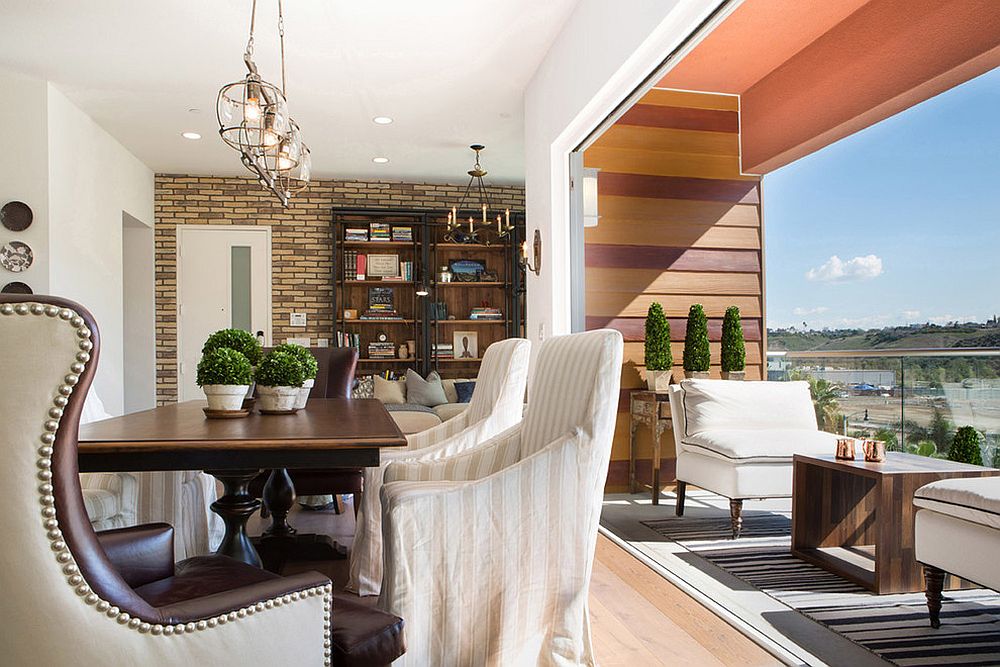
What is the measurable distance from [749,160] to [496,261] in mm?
3647

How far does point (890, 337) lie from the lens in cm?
501

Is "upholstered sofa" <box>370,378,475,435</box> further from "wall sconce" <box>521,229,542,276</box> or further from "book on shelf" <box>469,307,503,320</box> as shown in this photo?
"wall sconce" <box>521,229,542,276</box>

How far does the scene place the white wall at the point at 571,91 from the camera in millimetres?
3117

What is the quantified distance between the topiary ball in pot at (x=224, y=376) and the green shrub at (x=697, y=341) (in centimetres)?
319

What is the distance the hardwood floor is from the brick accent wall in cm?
504

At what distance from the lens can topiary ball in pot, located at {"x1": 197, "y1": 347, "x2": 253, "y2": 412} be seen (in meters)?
2.24

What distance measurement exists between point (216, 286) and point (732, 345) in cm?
552

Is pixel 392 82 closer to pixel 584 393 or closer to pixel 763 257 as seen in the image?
pixel 763 257

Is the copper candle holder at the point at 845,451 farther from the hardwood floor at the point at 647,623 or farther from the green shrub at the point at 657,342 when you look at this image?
the green shrub at the point at 657,342

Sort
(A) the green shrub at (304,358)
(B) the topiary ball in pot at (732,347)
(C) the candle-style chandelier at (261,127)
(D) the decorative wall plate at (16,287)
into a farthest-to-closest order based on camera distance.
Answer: (D) the decorative wall plate at (16,287), (B) the topiary ball in pot at (732,347), (C) the candle-style chandelier at (261,127), (A) the green shrub at (304,358)

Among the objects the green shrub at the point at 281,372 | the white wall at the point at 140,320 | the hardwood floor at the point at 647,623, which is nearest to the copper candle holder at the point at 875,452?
the hardwood floor at the point at 647,623

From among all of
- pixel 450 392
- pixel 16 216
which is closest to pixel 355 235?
pixel 450 392

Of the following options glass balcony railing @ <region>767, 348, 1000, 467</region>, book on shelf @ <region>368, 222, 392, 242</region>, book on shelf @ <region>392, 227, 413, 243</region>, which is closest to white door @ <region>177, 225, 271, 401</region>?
book on shelf @ <region>368, 222, 392, 242</region>

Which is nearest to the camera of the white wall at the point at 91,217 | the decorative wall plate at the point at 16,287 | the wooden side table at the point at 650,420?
the wooden side table at the point at 650,420
